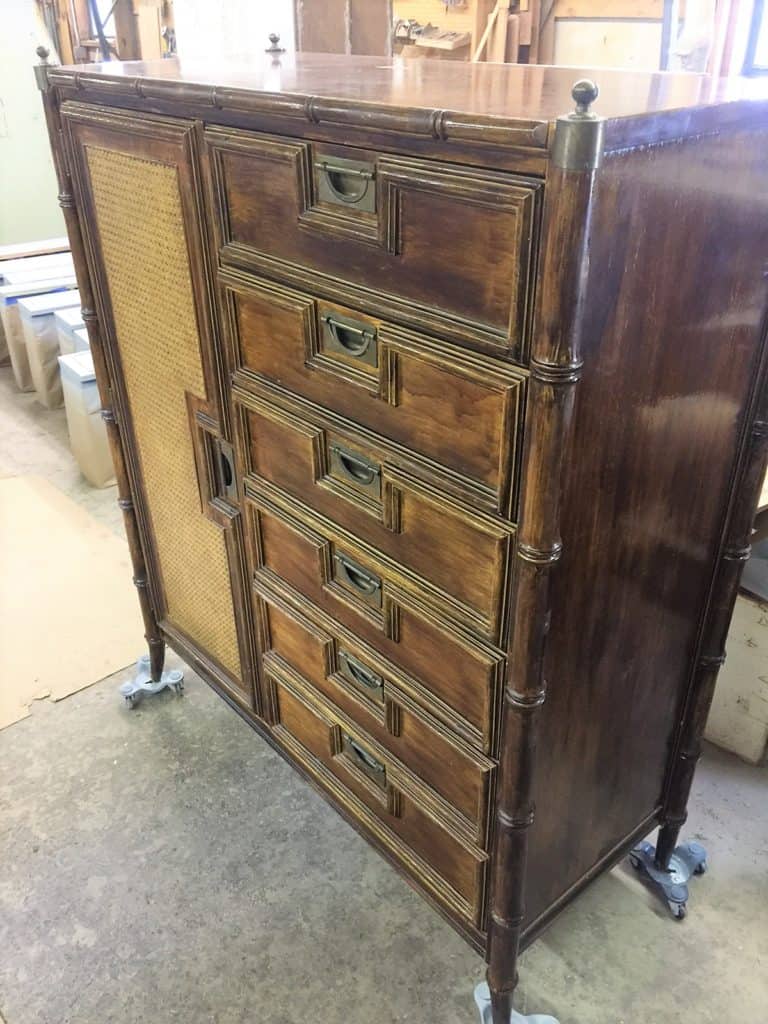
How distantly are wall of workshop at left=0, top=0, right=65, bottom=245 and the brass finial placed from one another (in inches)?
176

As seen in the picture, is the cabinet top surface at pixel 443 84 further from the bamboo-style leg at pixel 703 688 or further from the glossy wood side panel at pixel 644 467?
the bamboo-style leg at pixel 703 688

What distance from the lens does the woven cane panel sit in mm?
1266

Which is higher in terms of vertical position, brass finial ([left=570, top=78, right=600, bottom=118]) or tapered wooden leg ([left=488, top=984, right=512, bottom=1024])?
brass finial ([left=570, top=78, right=600, bottom=118])

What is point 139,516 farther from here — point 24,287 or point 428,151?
point 24,287

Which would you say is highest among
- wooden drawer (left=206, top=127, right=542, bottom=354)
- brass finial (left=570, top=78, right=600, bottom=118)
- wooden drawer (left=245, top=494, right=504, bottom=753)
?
brass finial (left=570, top=78, right=600, bottom=118)

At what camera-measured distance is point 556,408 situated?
30.4 inches

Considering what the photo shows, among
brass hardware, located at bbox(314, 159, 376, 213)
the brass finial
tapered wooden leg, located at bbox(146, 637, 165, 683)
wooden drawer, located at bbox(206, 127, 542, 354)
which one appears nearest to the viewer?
the brass finial

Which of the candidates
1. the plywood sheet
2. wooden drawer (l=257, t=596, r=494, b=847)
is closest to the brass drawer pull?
wooden drawer (l=257, t=596, r=494, b=847)

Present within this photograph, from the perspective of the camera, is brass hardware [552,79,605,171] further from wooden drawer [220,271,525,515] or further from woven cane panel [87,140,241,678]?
woven cane panel [87,140,241,678]

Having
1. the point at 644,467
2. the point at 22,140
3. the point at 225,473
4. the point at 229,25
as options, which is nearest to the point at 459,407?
the point at 644,467

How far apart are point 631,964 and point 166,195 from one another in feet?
4.62

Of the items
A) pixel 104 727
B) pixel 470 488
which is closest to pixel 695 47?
pixel 470 488

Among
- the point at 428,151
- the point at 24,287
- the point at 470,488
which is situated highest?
the point at 428,151

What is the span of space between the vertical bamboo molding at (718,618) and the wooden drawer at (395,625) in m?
0.41
